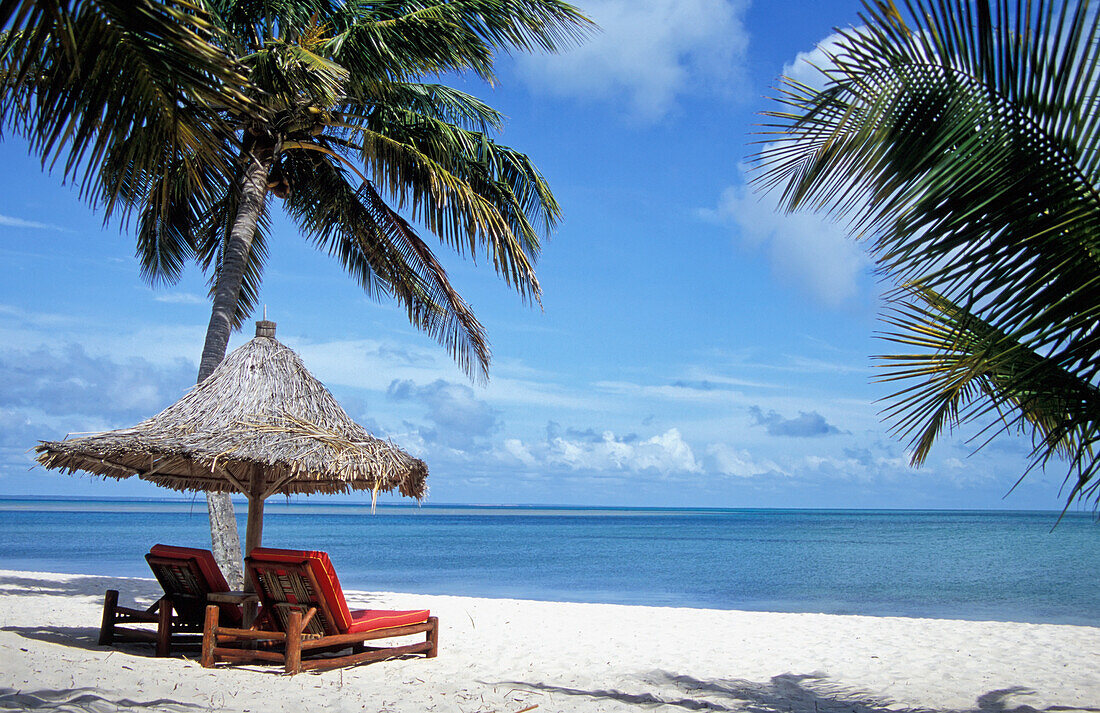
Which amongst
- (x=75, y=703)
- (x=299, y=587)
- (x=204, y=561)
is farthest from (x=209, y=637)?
(x=75, y=703)

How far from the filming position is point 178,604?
5551mm

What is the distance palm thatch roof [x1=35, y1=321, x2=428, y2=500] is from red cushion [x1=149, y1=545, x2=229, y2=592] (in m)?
0.54

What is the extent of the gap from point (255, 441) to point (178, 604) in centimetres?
125

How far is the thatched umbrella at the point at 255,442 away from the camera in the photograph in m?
5.26

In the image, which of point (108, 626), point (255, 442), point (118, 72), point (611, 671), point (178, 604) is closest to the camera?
point (118, 72)

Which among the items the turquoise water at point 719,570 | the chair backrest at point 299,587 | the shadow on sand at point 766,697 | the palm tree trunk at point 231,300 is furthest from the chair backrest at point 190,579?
the turquoise water at point 719,570

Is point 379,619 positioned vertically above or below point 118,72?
below

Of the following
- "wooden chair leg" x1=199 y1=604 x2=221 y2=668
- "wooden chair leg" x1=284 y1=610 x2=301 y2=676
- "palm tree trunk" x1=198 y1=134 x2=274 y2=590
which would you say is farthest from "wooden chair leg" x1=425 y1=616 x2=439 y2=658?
"palm tree trunk" x1=198 y1=134 x2=274 y2=590

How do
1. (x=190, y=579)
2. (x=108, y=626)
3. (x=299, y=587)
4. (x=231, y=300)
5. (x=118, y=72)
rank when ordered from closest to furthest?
(x=118, y=72) < (x=299, y=587) < (x=190, y=579) < (x=108, y=626) < (x=231, y=300)

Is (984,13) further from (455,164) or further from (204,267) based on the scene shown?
(204,267)

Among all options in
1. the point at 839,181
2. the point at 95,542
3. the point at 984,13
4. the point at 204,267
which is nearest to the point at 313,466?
the point at 839,181

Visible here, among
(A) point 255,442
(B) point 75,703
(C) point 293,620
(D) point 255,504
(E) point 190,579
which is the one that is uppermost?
(A) point 255,442

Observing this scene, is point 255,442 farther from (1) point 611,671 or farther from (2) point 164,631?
(1) point 611,671

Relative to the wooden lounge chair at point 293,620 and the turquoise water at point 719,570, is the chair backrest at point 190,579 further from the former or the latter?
the turquoise water at point 719,570
